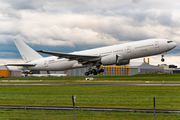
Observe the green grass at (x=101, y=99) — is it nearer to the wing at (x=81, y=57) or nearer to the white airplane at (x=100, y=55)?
the white airplane at (x=100, y=55)

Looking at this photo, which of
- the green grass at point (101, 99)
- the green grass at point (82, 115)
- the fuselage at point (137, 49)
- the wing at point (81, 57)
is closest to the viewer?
the green grass at point (82, 115)

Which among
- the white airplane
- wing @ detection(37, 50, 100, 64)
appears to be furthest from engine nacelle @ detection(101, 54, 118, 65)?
wing @ detection(37, 50, 100, 64)

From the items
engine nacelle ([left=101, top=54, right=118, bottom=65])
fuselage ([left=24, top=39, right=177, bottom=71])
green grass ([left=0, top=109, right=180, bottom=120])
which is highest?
fuselage ([left=24, top=39, right=177, bottom=71])

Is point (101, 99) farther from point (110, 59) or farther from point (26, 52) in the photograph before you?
point (26, 52)

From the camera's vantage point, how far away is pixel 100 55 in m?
45.2

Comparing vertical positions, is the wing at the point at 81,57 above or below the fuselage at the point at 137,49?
below

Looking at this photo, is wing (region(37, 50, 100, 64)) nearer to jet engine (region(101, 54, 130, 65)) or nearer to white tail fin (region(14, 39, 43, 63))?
jet engine (region(101, 54, 130, 65))

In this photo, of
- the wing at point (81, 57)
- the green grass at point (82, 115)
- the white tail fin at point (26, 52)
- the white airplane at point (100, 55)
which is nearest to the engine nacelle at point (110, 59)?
the white airplane at point (100, 55)

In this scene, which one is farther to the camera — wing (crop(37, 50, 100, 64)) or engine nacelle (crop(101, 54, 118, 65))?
wing (crop(37, 50, 100, 64))

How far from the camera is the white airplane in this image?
40.3 meters

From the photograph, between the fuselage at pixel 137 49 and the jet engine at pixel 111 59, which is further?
the jet engine at pixel 111 59

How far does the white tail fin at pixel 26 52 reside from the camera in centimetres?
5681

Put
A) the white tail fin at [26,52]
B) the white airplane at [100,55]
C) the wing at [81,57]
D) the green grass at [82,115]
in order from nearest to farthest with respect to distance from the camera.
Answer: the green grass at [82,115], the white airplane at [100,55], the wing at [81,57], the white tail fin at [26,52]

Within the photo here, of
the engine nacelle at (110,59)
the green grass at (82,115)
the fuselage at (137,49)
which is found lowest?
the green grass at (82,115)
